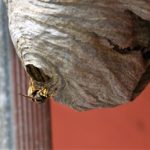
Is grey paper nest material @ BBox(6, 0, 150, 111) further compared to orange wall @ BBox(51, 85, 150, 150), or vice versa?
orange wall @ BBox(51, 85, 150, 150)

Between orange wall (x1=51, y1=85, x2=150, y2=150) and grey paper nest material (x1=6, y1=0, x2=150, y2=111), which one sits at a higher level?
grey paper nest material (x1=6, y1=0, x2=150, y2=111)

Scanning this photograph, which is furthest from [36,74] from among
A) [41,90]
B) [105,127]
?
[105,127]

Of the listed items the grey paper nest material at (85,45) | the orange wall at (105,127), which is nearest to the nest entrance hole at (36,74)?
the grey paper nest material at (85,45)

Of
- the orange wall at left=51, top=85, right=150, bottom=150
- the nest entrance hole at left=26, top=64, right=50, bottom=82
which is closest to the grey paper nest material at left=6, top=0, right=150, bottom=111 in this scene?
the nest entrance hole at left=26, top=64, right=50, bottom=82

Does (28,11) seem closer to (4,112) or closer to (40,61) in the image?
(40,61)

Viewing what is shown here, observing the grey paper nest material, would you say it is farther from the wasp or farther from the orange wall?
the orange wall

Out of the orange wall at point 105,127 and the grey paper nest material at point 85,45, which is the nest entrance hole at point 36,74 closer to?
the grey paper nest material at point 85,45
